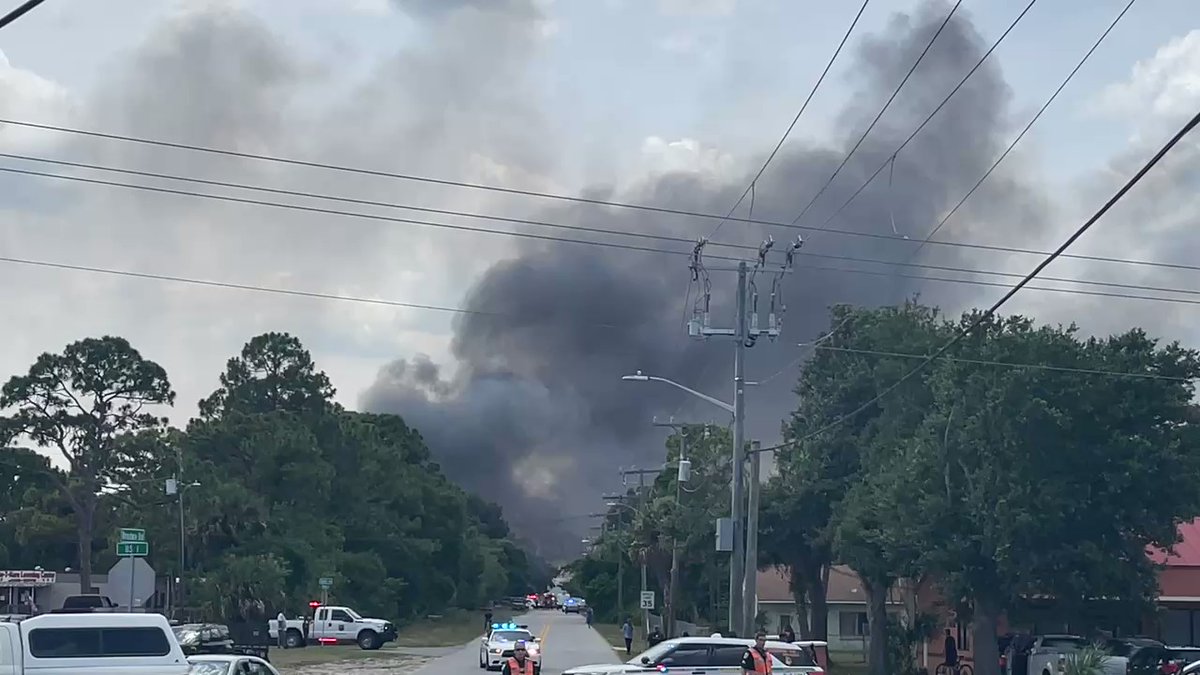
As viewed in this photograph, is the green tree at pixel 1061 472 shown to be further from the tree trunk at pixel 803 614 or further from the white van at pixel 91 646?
the white van at pixel 91 646

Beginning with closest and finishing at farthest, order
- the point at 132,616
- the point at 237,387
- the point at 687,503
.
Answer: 1. the point at 132,616
2. the point at 687,503
3. the point at 237,387

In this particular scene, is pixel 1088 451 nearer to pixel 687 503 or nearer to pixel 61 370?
pixel 687 503

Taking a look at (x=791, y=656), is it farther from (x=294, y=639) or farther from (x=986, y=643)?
(x=294, y=639)

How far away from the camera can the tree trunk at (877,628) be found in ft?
178

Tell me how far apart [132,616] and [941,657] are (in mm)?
39830

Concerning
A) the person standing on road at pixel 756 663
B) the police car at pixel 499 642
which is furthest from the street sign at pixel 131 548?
the person standing on road at pixel 756 663

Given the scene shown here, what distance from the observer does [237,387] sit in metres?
A: 103

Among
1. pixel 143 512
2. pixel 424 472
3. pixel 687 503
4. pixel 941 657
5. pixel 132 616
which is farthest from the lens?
pixel 424 472

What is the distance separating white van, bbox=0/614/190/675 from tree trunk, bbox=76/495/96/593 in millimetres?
56731

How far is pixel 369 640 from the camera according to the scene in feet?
234

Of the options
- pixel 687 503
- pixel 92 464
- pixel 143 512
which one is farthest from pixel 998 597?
pixel 92 464

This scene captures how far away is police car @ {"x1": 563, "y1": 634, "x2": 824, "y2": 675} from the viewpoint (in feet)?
104

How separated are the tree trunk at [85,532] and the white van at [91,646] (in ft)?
186

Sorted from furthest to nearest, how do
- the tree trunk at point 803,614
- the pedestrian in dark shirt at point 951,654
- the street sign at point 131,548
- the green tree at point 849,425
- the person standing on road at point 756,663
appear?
the tree trunk at point 803,614 < the green tree at point 849,425 < the pedestrian in dark shirt at point 951,654 < the street sign at point 131,548 < the person standing on road at point 756,663
